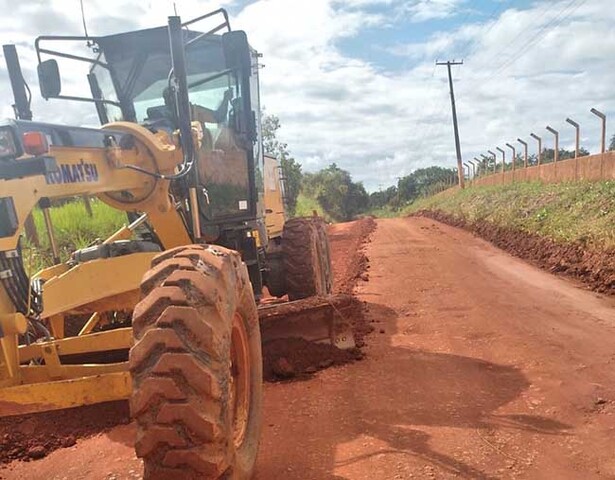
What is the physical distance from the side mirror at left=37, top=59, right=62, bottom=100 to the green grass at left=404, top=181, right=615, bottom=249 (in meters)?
9.59

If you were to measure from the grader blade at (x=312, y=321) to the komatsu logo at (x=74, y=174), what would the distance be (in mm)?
2512

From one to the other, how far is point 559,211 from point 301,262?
434 inches

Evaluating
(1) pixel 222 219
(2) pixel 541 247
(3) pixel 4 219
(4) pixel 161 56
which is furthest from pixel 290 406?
(2) pixel 541 247

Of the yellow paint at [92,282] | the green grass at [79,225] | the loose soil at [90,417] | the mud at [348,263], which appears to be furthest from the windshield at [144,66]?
the mud at [348,263]

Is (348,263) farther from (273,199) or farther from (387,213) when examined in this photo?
(387,213)

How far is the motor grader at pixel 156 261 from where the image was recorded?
2.99 meters

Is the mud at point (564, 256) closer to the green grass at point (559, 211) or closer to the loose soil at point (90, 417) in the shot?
the green grass at point (559, 211)

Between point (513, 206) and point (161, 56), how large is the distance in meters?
17.2

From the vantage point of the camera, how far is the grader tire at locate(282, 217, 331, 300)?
7949 mm

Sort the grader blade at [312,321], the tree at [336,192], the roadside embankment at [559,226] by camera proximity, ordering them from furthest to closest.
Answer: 1. the tree at [336,192]
2. the roadside embankment at [559,226]
3. the grader blade at [312,321]

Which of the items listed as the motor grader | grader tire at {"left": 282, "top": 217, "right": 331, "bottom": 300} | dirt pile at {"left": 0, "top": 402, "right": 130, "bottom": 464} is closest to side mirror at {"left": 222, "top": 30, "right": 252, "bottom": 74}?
the motor grader

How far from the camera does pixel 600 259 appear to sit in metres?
11.4

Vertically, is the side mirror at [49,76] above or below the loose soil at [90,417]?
above

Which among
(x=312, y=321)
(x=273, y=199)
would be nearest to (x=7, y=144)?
(x=312, y=321)
